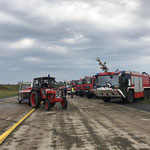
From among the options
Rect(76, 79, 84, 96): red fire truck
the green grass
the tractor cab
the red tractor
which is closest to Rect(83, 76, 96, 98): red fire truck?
Rect(76, 79, 84, 96): red fire truck

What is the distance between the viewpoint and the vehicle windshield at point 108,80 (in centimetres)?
1522

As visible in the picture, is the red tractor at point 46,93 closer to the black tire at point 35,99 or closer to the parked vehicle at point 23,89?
the black tire at point 35,99

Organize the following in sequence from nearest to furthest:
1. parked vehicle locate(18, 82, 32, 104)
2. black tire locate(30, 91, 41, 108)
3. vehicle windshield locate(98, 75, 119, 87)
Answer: black tire locate(30, 91, 41, 108) < vehicle windshield locate(98, 75, 119, 87) < parked vehicle locate(18, 82, 32, 104)

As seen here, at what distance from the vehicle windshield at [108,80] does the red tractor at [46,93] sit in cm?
476

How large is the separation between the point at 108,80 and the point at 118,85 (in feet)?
3.53

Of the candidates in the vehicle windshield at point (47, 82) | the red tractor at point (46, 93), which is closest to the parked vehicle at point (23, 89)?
the red tractor at point (46, 93)

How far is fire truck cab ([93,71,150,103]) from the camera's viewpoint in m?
15.1

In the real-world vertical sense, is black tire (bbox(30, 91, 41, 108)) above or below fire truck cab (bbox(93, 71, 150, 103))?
below

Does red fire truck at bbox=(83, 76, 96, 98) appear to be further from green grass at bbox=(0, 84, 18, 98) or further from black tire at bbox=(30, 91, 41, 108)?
→ green grass at bbox=(0, 84, 18, 98)

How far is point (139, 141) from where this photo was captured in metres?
4.67

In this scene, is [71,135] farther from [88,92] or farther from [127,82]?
[88,92]

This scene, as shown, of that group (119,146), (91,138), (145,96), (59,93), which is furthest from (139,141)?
(145,96)

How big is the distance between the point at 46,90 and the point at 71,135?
23.2 ft

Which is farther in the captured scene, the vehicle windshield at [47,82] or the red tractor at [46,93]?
the vehicle windshield at [47,82]
